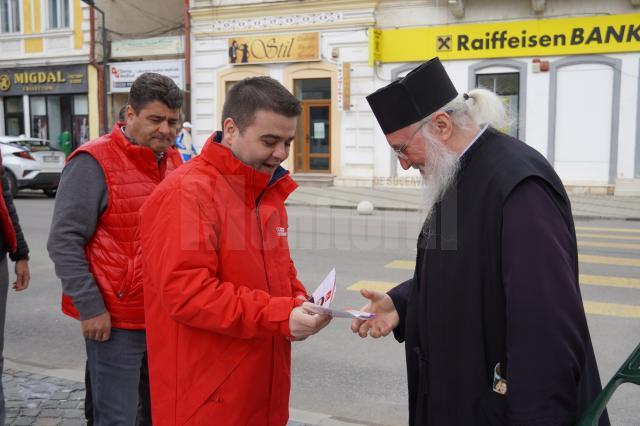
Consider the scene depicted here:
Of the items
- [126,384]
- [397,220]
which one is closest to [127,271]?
[126,384]

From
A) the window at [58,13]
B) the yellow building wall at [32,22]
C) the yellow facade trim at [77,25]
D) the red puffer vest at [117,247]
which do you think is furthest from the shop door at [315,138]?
the red puffer vest at [117,247]

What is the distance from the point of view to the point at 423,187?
2.28 m

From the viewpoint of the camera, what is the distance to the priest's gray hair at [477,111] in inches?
83.9

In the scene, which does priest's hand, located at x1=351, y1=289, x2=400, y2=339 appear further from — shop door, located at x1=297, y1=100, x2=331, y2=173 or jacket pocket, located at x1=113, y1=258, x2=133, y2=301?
shop door, located at x1=297, y1=100, x2=331, y2=173

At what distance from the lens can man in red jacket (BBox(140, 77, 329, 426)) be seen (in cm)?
200

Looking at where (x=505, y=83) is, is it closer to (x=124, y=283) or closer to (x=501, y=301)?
(x=124, y=283)

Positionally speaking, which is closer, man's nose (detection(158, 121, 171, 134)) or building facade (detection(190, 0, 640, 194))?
man's nose (detection(158, 121, 171, 134))

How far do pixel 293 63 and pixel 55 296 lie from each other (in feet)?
47.2

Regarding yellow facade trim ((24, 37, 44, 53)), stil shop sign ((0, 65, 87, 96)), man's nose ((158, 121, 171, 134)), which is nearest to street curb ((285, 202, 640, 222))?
man's nose ((158, 121, 171, 134))

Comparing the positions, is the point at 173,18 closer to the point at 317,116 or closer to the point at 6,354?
the point at 317,116

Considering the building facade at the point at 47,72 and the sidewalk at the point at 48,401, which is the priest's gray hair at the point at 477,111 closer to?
the sidewalk at the point at 48,401

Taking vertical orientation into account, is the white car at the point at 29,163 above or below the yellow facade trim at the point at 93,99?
below

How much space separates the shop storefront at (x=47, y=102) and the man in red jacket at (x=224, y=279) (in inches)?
924

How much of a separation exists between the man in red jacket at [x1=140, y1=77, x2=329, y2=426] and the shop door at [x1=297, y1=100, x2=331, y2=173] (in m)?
18.2
